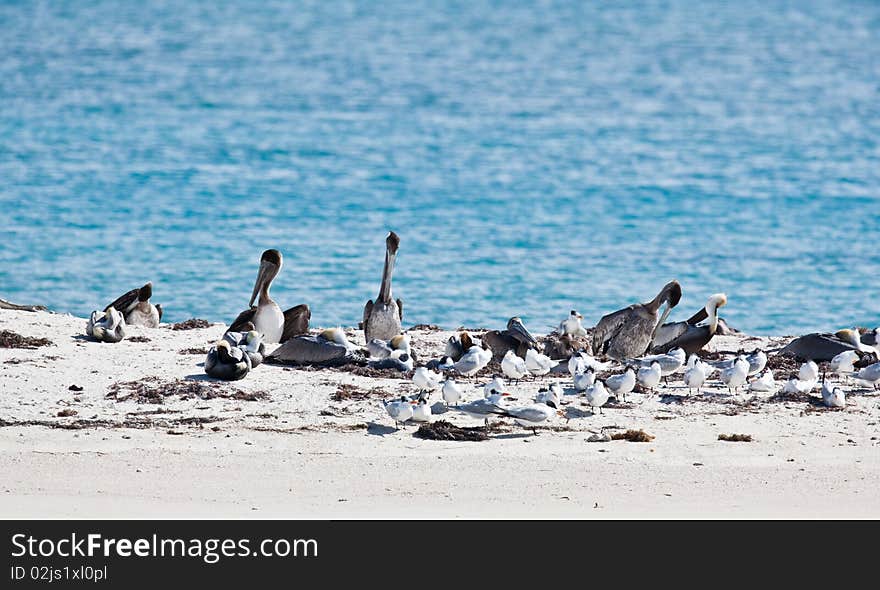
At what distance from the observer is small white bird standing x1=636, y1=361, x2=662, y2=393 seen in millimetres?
8508

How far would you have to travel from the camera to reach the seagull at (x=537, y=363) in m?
9.05

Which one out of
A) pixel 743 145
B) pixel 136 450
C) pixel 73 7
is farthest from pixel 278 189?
pixel 73 7

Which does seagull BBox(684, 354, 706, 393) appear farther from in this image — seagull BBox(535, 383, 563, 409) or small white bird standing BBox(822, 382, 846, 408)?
seagull BBox(535, 383, 563, 409)

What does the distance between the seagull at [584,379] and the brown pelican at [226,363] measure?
2.13m

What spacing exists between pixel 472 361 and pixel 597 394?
1.23m

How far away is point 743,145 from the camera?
27.9 meters

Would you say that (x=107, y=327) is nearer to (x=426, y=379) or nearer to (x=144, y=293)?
(x=144, y=293)

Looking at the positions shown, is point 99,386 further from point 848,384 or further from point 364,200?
point 364,200

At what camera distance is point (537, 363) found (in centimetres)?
905

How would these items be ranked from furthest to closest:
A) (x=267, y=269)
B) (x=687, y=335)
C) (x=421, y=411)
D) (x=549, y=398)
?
(x=267, y=269) → (x=687, y=335) → (x=549, y=398) → (x=421, y=411)

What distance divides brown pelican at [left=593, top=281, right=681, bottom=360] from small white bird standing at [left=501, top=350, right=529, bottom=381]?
4.69ft

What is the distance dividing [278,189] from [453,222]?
376cm

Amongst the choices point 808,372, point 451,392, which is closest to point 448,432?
point 451,392

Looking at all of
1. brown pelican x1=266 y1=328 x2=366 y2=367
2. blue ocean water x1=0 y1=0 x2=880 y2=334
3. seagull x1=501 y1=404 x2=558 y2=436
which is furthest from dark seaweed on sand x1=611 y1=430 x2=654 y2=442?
blue ocean water x1=0 y1=0 x2=880 y2=334
